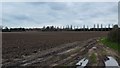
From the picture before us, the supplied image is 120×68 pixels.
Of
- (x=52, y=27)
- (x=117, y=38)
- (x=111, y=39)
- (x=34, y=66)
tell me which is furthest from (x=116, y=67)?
(x=52, y=27)

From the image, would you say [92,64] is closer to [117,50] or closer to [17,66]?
[17,66]

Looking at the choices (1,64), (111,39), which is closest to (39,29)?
(111,39)

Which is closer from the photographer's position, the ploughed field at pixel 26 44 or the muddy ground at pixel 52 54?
the muddy ground at pixel 52 54

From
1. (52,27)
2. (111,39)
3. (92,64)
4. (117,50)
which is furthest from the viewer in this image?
(52,27)

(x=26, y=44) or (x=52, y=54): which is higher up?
(x=52, y=54)

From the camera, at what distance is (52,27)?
189 metres

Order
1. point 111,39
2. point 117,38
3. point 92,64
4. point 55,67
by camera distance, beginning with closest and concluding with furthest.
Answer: point 55,67, point 92,64, point 117,38, point 111,39

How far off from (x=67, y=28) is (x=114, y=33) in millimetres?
157783

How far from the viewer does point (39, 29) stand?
193125 mm

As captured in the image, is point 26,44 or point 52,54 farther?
point 26,44

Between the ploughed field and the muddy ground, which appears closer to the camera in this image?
the muddy ground

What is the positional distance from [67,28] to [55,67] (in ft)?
584

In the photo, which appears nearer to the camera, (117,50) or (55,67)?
(55,67)

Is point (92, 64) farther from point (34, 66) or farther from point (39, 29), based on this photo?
point (39, 29)
